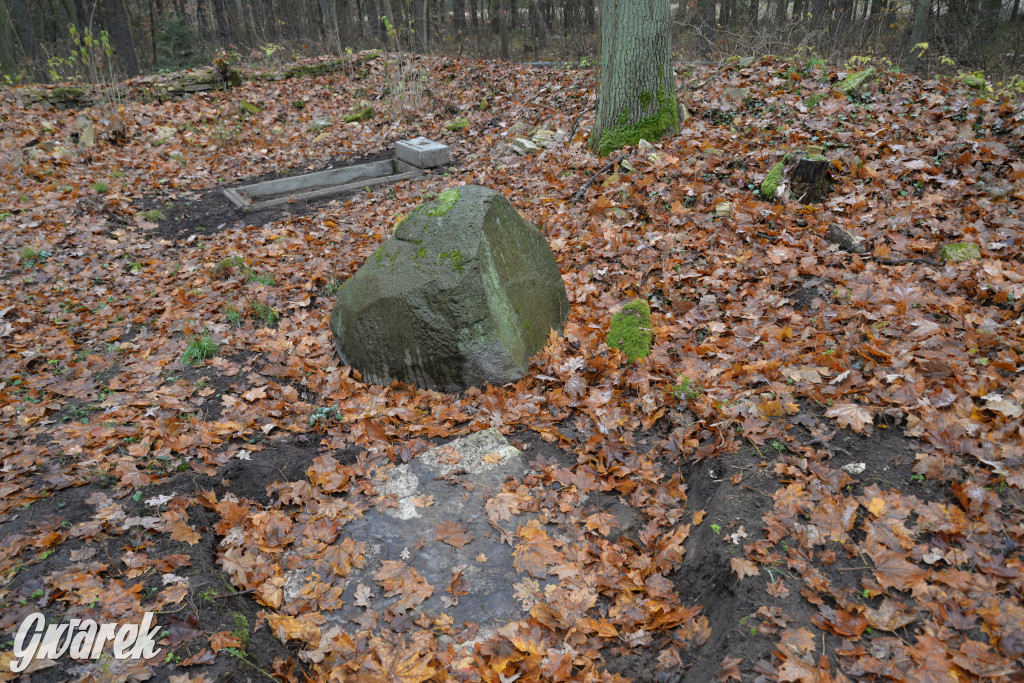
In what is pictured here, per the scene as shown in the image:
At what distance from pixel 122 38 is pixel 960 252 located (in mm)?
18547

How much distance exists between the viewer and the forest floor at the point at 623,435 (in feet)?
8.34

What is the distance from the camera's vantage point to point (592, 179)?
7062 mm

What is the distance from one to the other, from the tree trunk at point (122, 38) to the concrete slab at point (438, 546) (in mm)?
16396

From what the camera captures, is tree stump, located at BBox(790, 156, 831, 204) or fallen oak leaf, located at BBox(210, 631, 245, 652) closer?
fallen oak leaf, located at BBox(210, 631, 245, 652)

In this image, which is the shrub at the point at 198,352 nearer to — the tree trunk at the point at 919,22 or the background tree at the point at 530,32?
the background tree at the point at 530,32

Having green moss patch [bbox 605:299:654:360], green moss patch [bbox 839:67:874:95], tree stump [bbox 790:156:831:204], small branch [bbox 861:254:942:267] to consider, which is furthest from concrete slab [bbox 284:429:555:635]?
green moss patch [bbox 839:67:874:95]

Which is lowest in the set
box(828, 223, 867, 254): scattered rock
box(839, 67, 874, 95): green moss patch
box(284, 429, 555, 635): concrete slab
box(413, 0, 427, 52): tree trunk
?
box(284, 429, 555, 635): concrete slab


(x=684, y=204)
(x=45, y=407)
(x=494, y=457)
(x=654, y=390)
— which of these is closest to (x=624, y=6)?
(x=684, y=204)

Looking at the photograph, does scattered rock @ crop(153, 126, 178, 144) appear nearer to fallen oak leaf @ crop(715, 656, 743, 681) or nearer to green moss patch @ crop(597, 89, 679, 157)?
green moss patch @ crop(597, 89, 679, 157)

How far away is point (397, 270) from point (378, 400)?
1.02 meters

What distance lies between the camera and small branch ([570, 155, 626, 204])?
22.6 feet

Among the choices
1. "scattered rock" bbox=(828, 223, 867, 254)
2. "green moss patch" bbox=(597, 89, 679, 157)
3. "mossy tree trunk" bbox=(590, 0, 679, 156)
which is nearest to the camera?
"scattered rock" bbox=(828, 223, 867, 254)

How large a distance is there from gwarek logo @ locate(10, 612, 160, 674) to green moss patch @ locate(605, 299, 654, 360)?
3.33 m

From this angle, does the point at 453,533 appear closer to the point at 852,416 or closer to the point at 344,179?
the point at 852,416
